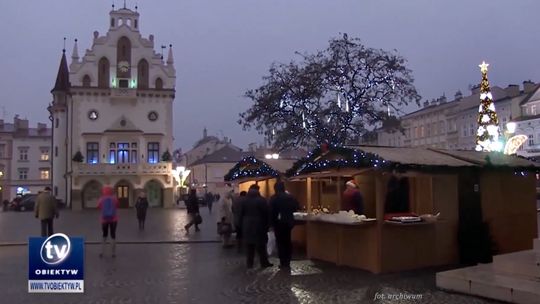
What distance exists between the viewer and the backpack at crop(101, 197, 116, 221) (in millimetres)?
14337

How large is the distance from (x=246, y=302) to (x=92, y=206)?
167 ft

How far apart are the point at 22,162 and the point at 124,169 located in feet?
111

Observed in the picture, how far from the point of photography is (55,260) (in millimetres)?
8133

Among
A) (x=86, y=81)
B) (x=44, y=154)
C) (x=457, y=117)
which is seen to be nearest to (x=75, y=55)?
(x=86, y=81)

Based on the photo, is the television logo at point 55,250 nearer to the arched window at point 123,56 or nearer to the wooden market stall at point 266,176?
the wooden market stall at point 266,176

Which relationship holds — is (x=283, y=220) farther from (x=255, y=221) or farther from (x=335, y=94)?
(x=335, y=94)

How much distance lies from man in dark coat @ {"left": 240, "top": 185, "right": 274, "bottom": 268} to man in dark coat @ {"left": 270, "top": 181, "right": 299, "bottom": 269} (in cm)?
31

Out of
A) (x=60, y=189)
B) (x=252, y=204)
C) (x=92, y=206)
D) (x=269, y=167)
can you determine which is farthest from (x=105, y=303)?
(x=60, y=189)

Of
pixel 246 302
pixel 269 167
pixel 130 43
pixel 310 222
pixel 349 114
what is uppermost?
pixel 130 43

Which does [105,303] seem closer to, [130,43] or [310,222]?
[310,222]

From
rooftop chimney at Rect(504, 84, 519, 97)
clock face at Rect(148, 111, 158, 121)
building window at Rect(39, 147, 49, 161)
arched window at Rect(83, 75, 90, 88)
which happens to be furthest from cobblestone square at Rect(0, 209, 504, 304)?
building window at Rect(39, 147, 49, 161)

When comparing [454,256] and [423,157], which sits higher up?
[423,157]

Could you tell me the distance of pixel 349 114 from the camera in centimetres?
2864

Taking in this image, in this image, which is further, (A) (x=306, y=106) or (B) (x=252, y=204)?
(A) (x=306, y=106)
